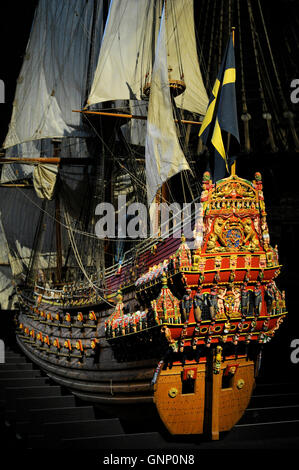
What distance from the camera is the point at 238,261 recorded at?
981 centimetres

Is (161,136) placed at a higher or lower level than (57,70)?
lower

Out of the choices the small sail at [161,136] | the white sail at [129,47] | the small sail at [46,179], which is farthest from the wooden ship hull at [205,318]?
the small sail at [46,179]

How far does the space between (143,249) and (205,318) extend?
3114mm

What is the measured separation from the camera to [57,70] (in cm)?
2341

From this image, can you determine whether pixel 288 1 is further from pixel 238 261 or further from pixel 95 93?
pixel 238 261

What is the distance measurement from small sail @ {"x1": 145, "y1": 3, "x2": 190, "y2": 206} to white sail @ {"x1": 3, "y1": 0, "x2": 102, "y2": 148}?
892 centimetres

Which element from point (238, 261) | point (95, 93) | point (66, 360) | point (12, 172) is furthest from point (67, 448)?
point (12, 172)

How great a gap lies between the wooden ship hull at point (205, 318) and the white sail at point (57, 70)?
41.2 ft

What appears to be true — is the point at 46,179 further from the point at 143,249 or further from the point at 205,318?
the point at 205,318

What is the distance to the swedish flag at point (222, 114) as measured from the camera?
10539 mm

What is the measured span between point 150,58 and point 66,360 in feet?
34.3

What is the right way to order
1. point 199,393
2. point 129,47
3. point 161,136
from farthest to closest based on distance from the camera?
point 129,47
point 161,136
point 199,393

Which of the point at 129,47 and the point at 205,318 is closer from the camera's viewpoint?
the point at 205,318

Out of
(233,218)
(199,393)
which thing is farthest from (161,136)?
(199,393)
